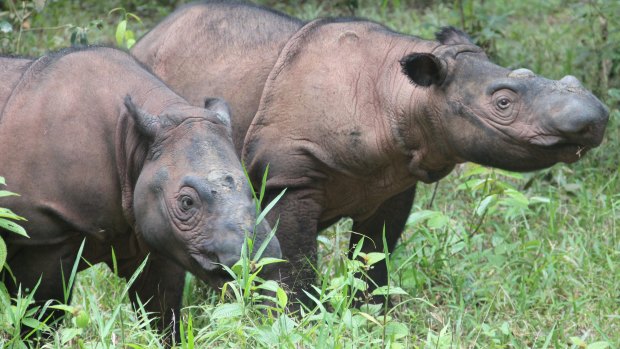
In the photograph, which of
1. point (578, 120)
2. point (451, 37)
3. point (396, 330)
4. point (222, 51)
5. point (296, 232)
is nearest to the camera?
point (396, 330)

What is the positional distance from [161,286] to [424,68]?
1806mm

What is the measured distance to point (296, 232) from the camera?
251 inches

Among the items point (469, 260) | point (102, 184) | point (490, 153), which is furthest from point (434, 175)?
point (102, 184)

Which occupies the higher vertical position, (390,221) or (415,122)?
(415,122)

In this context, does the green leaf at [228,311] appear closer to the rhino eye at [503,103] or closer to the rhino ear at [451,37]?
the rhino eye at [503,103]

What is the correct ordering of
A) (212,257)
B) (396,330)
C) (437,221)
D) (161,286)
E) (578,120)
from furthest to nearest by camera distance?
(437,221)
(161,286)
(578,120)
(212,257)
(396,330)

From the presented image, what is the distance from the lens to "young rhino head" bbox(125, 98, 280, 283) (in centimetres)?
523

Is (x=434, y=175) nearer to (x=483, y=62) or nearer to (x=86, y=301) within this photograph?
(x=483, y=62)

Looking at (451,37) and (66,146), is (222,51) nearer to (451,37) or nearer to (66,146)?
(451,37)

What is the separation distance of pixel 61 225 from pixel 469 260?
2966mm

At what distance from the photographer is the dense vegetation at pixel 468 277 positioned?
501 centimetres

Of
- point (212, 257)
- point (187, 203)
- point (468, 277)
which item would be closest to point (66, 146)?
point (187, 203)

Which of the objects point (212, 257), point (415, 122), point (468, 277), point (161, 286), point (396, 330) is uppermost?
point (415, 122)

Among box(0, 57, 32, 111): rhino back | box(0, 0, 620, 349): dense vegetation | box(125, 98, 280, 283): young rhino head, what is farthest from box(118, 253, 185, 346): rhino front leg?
box(0, 57, 32, 111): rhino back
